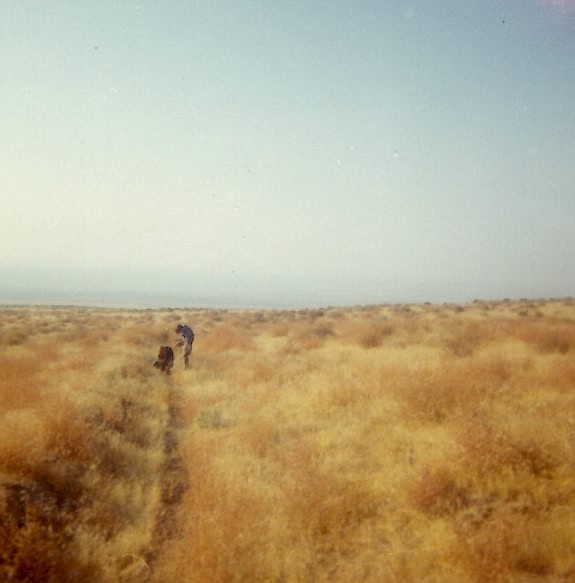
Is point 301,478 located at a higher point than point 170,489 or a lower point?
higher

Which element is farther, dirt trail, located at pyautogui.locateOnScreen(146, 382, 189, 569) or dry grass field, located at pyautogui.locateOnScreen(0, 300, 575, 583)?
dirt trail, located at pyautogui.locateOnScreen(146, 382, 189, 569)

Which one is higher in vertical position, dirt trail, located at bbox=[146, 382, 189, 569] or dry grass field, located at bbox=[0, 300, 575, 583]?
dry grass field, located at bbox=[0, 300, 575, 583]

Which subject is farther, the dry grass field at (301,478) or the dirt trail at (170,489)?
the dirt trail at (170,489)

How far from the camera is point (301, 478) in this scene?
6.07m

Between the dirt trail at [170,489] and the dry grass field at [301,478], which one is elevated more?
the dry grass field at [301,478]

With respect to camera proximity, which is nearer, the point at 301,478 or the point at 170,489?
the point at 301,478

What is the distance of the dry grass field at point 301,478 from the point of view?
4383 mm

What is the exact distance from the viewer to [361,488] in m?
5.82

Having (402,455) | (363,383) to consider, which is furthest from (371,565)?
(363,383)

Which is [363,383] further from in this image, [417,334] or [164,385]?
[417,334]

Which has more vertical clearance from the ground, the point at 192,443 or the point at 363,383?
the point at 363,383

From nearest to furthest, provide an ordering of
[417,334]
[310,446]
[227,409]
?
[310,446] < [227,409] < [417,334]

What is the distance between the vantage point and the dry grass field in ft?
14.4

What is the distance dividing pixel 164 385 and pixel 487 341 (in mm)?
11372
